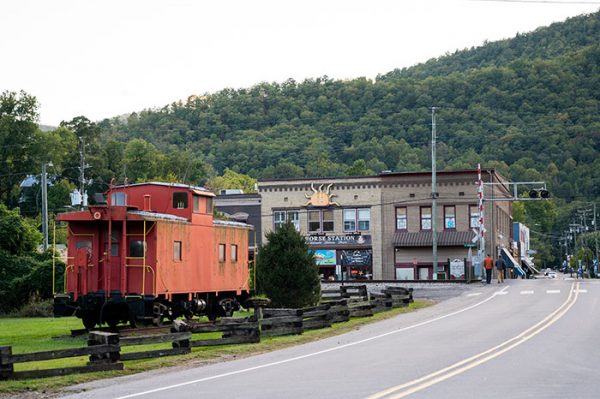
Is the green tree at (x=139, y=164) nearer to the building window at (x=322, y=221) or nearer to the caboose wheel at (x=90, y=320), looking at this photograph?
the building window at (x=322, y=221)

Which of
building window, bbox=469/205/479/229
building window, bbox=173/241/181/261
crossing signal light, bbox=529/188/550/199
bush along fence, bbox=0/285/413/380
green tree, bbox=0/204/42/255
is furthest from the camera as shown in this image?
building window, bbox=469/205/479/229

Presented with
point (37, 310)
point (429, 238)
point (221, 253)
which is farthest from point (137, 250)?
point (429, 238)

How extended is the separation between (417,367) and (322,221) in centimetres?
5955

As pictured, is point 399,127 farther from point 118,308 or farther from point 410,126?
point 118,308

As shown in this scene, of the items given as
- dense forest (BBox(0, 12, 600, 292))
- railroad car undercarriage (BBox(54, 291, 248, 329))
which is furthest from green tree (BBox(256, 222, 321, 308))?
dense forest (BBox(0, 12, 600, 292))

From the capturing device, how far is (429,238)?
74.4 m

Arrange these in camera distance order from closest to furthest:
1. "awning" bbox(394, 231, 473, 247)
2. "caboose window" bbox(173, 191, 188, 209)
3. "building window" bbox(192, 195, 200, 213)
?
"caboose window" bbox(173, 191, 188, 209) < "building window" bbox(192, 195, 200, 213) < "awning" bbox(394, 231, 473, 247)

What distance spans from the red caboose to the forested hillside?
9533cm

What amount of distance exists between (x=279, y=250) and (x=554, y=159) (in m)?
115

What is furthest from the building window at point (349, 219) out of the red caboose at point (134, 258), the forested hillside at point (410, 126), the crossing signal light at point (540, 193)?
the forested hillside at point (410, 126)

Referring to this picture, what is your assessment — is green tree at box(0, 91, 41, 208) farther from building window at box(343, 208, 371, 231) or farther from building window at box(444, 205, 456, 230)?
building window at box(444, 205, 456, 230)

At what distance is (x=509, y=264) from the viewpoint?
81.2 metres

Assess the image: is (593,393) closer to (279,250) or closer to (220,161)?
→ (279,250)

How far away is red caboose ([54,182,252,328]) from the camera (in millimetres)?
29953
